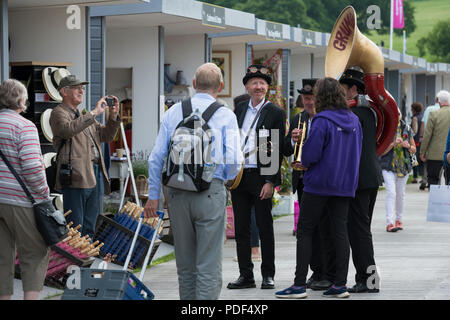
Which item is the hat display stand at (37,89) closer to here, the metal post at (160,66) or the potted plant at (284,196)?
the metal post at (160,66)

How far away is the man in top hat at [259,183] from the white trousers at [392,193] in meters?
4.00

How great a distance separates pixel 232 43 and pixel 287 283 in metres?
8.91

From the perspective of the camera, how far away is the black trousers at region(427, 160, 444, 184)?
13625 millimetres

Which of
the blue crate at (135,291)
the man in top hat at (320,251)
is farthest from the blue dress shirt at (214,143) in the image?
the man in top hat at (320,251)

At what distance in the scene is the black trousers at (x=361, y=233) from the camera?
685 cm

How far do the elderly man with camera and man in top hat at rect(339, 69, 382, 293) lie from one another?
7.29 feet

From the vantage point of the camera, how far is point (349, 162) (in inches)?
252

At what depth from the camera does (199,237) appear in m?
5.40

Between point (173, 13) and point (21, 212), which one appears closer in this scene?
Answer: point (21, 212)

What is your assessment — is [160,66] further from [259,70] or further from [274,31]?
[259,70]

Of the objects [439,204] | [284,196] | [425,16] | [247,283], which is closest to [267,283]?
[247,283]
